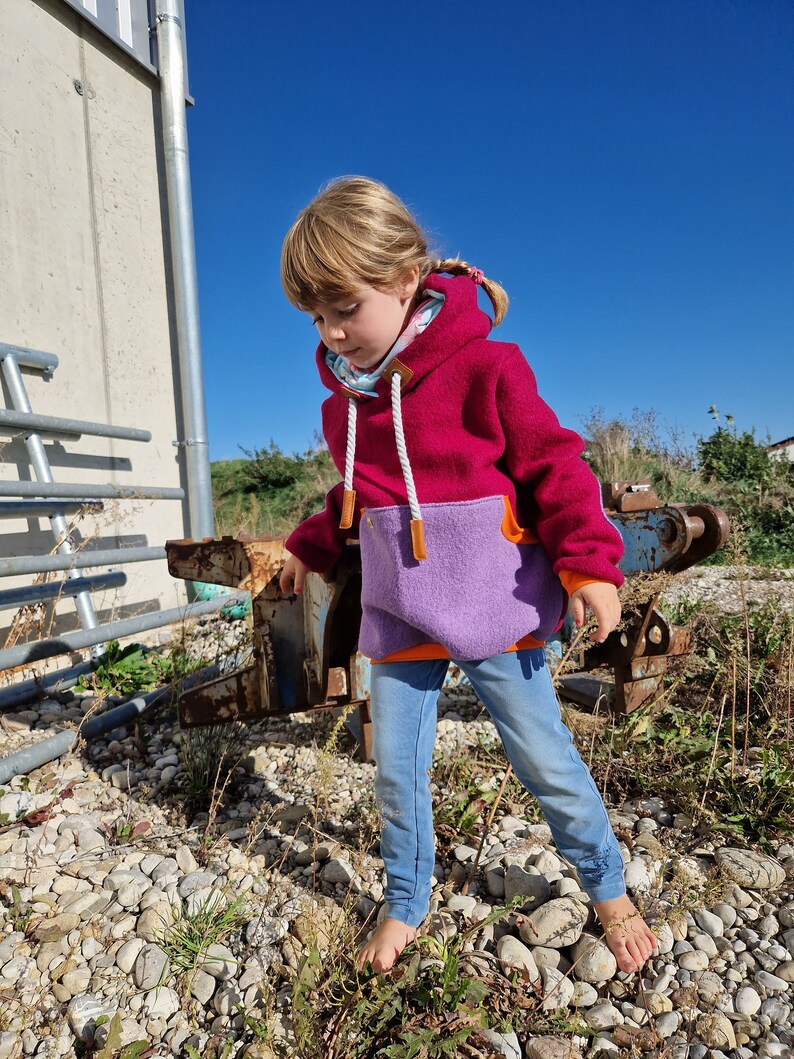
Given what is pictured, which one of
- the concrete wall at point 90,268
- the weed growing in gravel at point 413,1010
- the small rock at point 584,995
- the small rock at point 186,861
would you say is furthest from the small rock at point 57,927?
the concrete wall at point 90,268

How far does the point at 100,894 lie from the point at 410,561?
127 centimetres

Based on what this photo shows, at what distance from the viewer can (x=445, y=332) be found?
144 cm

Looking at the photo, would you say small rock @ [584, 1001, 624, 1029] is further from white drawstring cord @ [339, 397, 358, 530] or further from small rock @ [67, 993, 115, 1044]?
white drawstring cord @ [339, 397, 358, 530]

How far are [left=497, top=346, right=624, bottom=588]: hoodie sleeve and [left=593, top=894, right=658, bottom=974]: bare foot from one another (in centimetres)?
77

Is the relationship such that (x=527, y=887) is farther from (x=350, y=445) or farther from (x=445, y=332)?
(x=445, y=332)

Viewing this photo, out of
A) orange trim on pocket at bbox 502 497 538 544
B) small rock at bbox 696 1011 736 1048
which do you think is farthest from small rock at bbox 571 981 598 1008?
orange trim on pocket at bbox 502 497 538 544

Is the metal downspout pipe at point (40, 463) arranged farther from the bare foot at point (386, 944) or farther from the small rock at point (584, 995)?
the small rock at point (584, 995)

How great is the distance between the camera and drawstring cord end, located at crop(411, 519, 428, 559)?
142cm

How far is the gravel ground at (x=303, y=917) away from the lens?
136 centimetres

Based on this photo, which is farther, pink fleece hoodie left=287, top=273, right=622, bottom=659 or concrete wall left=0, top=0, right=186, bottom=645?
concrete wall left=0, top=0, right=186, bottom=645

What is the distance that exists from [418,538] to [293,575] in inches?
26.5

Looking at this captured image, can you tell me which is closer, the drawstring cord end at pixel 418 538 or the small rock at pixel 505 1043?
the small rock at pixel 505 1043

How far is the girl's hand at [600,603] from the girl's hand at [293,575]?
82 centimetres

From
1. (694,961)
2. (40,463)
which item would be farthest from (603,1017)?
(40,463)
